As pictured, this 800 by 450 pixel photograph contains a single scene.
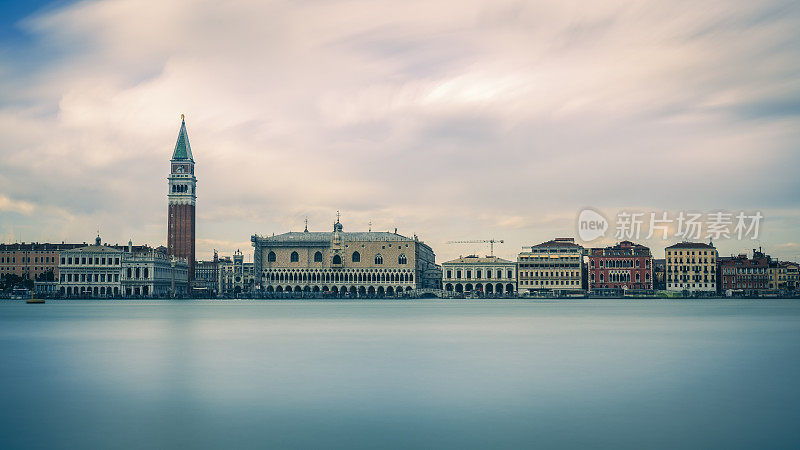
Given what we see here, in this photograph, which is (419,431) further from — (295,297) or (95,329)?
(295,297)

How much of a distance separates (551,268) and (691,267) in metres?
21.2

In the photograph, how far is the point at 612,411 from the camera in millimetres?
15617

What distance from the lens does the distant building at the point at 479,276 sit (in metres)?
134

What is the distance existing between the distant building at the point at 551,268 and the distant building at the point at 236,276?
48.6m

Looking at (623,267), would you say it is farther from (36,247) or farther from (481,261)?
(36,247)

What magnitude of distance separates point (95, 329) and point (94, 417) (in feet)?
88.3

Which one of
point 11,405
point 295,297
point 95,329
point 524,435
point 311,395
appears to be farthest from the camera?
point 295,297

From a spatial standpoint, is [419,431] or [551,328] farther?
[551,328]

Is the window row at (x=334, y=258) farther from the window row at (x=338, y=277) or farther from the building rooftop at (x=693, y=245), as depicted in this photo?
the building rooftop at (x=693, y=245)

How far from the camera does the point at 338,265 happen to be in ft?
431

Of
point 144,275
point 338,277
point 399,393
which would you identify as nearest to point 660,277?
point 338,277

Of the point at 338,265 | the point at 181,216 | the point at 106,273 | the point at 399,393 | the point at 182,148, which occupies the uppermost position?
the point at 182,148

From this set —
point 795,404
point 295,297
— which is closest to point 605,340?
point 795,404

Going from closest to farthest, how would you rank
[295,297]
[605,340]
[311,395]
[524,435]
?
1. [524,435]
2. [311,395]
3. [605,340]
4. [295,297]
